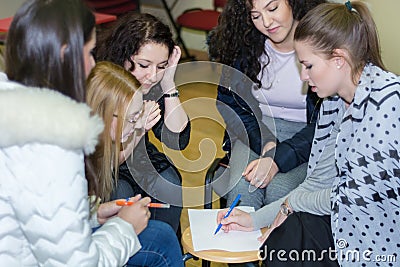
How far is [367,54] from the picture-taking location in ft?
4.72

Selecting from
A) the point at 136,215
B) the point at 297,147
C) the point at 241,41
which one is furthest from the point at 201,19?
the point at 136,215

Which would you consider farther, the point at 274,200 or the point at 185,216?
the point at 185,216

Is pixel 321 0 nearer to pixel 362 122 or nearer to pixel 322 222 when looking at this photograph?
pixel 362 122

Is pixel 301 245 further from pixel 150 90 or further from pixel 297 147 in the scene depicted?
pixel 150 90

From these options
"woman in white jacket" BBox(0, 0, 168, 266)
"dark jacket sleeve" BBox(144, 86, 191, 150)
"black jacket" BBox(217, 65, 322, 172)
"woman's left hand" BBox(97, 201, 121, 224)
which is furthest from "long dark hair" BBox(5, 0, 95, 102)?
"black jacket" BBox(217, 65, 322, 172)

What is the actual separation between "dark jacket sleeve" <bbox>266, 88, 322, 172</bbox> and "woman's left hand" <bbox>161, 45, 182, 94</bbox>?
39 cm

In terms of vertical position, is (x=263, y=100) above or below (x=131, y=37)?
below

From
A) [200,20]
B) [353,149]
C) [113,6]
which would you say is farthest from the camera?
[113,6]

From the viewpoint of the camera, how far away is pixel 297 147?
1812 mm

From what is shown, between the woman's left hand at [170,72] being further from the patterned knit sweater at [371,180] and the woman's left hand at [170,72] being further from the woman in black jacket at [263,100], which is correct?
the patterned knit sweater at [371,180]

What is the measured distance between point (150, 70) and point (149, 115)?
168mm

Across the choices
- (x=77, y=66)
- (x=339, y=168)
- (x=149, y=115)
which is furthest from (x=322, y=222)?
(x=77, y=66)

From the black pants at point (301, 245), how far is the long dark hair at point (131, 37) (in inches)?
26.1

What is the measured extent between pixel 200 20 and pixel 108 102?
2360mm
